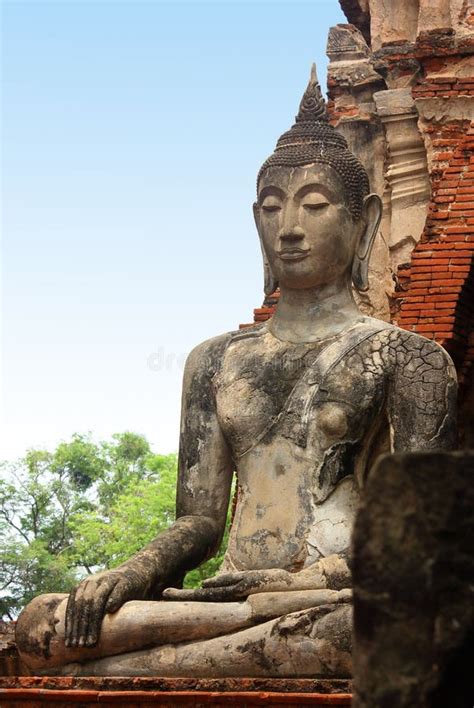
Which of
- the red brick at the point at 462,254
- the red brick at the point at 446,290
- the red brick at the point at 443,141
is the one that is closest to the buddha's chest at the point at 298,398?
the red brick at the point at 446,290

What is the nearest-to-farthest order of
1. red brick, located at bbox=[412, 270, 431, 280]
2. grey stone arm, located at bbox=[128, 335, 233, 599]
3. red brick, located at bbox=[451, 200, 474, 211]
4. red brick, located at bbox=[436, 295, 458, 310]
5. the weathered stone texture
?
the weathered stone texture → grey stone arm, located at bbox=[128, 335, 233, 599] → red brick, located at bbox=[436, 295, 458, 310] → red brick, located at bbox=[412, 270, 431, 280] → red brick, located at bbox=[451, 200, 474, 211]

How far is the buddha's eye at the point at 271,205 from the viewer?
8758mm

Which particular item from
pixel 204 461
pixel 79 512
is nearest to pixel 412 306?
pixel 204 461

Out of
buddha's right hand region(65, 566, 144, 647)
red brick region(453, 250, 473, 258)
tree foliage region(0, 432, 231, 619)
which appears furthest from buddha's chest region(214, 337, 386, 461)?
tree foliage region(0, 432, 231, 619)

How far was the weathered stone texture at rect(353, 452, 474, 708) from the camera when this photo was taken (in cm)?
362

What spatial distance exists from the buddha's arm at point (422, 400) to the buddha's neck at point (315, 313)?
45 cm

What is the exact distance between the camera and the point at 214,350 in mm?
8930

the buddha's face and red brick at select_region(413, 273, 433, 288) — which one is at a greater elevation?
red brick at select_region(413, 273, 433, 288)

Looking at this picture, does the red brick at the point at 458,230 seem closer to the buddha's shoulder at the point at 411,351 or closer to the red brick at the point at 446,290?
the red brick at the point at 446,290

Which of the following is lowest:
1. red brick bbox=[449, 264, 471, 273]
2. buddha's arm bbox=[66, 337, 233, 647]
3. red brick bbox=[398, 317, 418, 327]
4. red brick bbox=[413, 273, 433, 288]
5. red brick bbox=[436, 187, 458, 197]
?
buddha's arm bbox=[66, 337, 233, 647]

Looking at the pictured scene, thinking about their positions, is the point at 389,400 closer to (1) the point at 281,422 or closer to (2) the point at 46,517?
(1) the point at 281,422

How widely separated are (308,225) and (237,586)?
1949mm

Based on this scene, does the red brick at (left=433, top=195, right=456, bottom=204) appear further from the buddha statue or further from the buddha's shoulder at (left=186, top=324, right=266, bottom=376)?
the buddha's shoulder at (left=186, top=324, right=266, bottom=376)

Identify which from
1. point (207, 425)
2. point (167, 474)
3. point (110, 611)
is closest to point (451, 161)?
point (207, 425)
